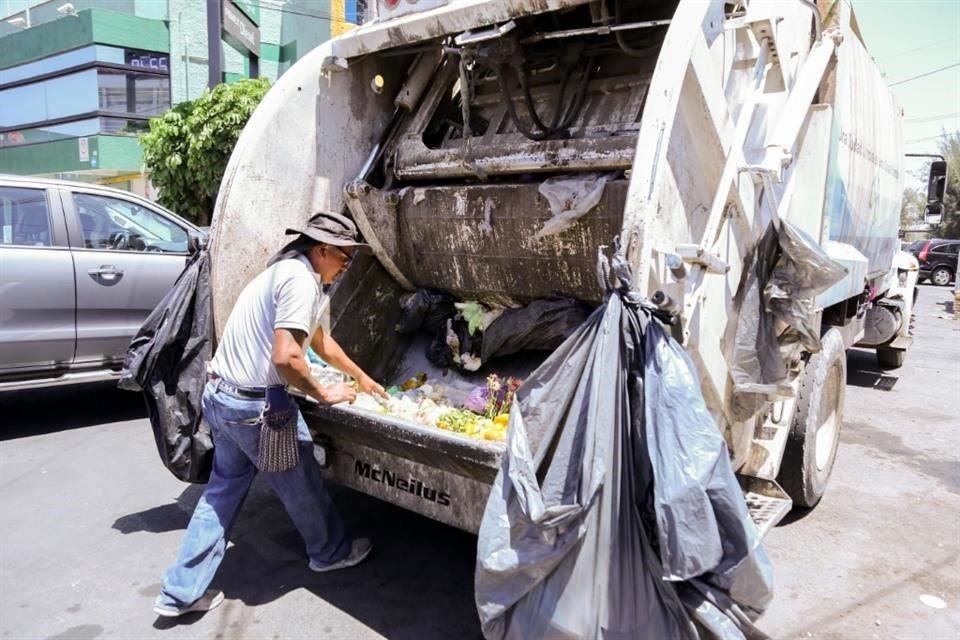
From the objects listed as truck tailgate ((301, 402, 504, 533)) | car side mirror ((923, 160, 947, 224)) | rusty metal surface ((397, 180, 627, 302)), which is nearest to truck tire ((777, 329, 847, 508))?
rusty metal surface ((397, 180, 627, 302))

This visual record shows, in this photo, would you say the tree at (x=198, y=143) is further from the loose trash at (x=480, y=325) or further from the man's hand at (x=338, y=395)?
the man's hand at (x=338, y=395)

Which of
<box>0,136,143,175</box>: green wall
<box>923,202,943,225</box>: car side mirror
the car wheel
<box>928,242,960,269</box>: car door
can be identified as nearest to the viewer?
<box>923,202,943,225</box>: car side mirror

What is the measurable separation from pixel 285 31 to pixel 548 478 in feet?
54.0

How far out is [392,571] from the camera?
3.17 m

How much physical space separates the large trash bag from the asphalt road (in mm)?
824

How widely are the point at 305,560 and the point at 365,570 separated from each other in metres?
0.30

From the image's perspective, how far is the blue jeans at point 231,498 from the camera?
9.12ft

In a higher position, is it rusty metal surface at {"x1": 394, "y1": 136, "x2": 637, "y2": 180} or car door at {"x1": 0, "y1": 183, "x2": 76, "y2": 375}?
rusty metal surface at {"x1": 394, "y1": 136, "x2": 637, "y2": 180}

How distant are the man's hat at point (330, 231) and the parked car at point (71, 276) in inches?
74.9

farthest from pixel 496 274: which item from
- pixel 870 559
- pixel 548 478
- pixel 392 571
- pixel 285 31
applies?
pixel 285 31

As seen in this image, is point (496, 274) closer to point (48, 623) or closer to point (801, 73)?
point (801, 73)

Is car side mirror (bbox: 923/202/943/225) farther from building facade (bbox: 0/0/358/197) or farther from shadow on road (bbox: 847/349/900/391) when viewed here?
building facade (bbox: 0/0/358/197)

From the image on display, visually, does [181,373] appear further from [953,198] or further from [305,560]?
[953,198]

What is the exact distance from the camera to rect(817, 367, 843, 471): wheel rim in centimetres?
398
